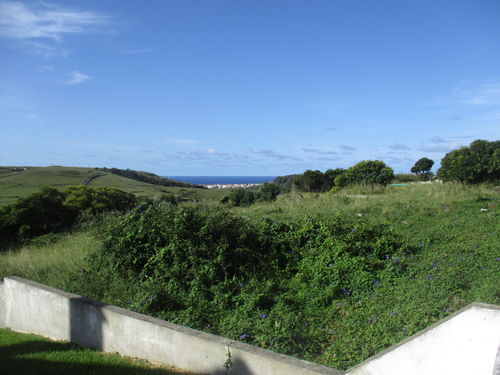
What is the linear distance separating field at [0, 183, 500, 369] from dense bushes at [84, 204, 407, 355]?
0.15 metres

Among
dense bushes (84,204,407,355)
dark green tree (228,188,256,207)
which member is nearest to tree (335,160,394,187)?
dark green tree (228,188,256,207)

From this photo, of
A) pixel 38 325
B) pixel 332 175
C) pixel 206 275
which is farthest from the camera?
pixel 332 175

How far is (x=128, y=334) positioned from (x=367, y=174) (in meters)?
18.1

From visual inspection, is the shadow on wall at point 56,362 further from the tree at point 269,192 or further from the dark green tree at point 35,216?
the tree at point 269,192

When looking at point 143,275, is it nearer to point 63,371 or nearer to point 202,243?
point 202,243

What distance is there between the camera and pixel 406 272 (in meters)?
5.65

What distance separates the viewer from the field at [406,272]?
422 centimetres

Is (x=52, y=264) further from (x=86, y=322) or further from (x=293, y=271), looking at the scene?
(x=293, y=271)

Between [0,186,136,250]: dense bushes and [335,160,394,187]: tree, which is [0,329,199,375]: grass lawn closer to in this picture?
[0,186,136,250]: dense bushes

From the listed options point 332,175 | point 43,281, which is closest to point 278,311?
point 43,281

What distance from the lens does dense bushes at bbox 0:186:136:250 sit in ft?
36.7

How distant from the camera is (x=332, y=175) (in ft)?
79.2

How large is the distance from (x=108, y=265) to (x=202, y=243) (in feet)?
5.05

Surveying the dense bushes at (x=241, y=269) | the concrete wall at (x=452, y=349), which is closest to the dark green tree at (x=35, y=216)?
the dense bushes at (x=241, y=269)
